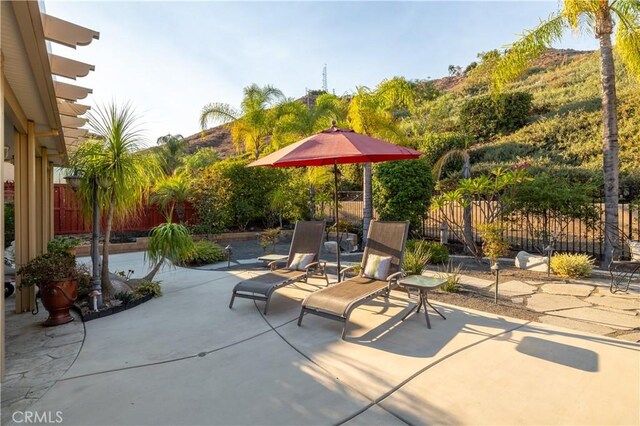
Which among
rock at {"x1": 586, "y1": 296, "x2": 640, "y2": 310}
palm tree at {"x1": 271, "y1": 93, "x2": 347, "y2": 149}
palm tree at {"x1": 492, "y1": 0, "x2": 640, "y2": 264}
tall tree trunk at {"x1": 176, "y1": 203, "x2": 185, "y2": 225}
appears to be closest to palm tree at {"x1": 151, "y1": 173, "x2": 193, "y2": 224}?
tall tree trunk at {"x1": 176, "y1": 203, "x2": 185, "y2": 225}

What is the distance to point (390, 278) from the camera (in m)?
4.68

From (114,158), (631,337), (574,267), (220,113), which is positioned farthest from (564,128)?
(114,158)

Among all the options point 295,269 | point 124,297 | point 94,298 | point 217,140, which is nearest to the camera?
point 94,298

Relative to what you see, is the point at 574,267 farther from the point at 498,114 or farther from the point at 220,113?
the point at 498,114

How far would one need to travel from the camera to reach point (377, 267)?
5.17 metres

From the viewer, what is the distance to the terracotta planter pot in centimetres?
443

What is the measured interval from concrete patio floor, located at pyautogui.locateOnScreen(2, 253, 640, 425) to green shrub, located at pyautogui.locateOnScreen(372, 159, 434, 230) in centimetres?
475

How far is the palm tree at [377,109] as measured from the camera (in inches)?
377

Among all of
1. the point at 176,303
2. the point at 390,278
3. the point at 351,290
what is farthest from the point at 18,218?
the point at 390,278

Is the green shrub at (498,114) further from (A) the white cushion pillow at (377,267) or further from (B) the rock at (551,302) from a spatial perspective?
(A) the white cushion pillow at (377,267)

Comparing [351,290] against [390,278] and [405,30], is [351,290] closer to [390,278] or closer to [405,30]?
[390,278]

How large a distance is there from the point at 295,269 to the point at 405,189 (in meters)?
4.53

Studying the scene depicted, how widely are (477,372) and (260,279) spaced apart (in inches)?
126

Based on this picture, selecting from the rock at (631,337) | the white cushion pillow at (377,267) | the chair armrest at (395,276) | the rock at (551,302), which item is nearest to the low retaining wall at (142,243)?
the white cushion pillow at (377,267)
